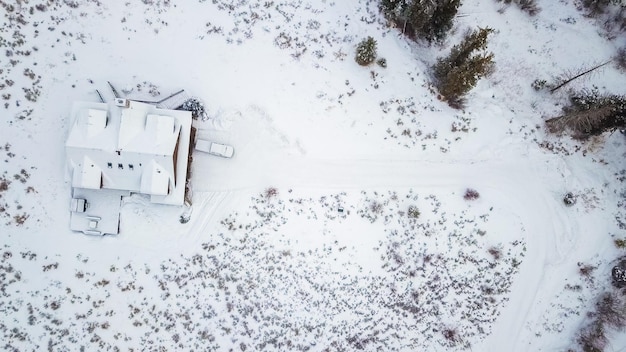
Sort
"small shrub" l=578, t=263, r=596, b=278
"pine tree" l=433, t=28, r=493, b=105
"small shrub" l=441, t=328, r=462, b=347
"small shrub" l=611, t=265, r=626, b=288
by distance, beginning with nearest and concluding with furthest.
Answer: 1. "pine tree" l=433, t=28, r=493, b=105
2. "small shrub" l=611, t=265, r=626, b=288
3. "small shrub" l=441, t=328, r=462, b=347
4. "small shrub" l=578, t=263, r=596, b=278

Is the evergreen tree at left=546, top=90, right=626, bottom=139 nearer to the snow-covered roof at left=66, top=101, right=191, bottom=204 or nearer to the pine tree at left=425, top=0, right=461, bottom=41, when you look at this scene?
the pine tree at left=425, top=0, right=461, bottom=41

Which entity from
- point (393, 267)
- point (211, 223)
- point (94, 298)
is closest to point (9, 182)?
point (94, 298)

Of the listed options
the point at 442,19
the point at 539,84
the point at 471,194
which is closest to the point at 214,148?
the point at 442,19

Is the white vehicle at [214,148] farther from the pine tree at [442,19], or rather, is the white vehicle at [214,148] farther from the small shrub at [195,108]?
the pine tree at [442,19]

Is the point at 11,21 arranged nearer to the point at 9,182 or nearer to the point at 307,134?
the point at 9,182

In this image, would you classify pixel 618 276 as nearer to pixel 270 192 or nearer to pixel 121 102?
pixel 270 192

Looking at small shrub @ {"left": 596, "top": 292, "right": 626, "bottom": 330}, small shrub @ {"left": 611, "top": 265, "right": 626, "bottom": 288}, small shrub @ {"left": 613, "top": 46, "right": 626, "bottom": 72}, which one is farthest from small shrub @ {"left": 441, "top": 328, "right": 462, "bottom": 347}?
small shrub @ {"left": 613, "top": 46, "right": 626, "bottom": 72}

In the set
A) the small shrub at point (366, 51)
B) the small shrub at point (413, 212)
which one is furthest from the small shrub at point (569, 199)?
the small shrub at point (366, 51)
